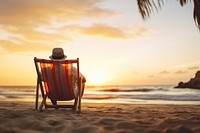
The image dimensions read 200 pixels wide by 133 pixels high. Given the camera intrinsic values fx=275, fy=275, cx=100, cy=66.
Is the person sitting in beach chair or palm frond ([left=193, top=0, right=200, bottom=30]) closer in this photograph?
palm frond ([left=193, top=0, right=200, bottom=30])

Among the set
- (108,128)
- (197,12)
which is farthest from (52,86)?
(197,12)

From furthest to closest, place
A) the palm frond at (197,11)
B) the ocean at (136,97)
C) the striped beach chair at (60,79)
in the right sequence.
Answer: the ocean at (136,97), the striped beach chair at (60,79), the palm frond at (197,11)

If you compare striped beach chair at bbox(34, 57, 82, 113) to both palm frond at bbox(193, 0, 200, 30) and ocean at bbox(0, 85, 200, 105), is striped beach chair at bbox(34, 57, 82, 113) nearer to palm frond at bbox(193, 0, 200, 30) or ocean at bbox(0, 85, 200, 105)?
palm frond at bbox(193, 0, 200, 30)

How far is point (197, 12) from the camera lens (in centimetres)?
364

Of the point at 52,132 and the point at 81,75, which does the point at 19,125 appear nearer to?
the point at 52,132

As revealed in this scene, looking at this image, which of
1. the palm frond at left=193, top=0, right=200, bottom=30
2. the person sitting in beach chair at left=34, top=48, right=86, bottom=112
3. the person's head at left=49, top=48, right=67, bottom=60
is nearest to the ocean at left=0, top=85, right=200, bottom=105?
the person sitting in beach chair at left=34, top=48, right=86, bottom=112

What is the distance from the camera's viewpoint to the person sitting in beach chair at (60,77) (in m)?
5.30

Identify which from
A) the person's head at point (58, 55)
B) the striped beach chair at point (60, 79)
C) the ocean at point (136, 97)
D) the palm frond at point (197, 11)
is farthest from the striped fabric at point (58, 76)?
the ocean at point (136, 97)

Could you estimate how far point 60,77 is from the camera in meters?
5.34

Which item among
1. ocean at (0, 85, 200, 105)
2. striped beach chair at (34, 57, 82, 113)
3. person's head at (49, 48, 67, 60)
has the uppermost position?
person's head at (49, 48, 67, 60)

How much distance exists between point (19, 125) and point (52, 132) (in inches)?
23.1

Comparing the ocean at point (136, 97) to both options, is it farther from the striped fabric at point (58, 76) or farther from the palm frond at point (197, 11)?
the palm frond at point (197, 11)

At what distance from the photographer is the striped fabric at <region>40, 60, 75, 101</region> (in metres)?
5.31

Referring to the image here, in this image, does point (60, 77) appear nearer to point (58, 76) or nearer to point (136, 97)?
point (58, 76)
